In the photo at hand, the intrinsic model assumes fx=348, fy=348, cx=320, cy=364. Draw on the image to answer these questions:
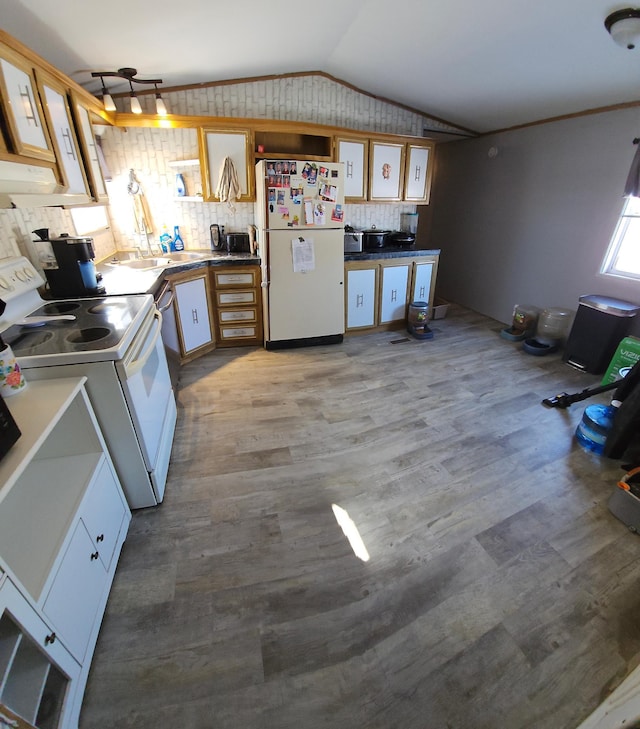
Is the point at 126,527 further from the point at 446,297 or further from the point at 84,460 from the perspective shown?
the point at 446,297

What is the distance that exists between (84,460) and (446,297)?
512 cm

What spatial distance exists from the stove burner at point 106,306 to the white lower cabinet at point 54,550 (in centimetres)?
61

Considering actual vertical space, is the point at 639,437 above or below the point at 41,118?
below

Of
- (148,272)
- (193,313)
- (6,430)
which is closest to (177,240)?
(193,313)

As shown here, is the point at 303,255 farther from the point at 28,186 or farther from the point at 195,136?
the point at 28,186

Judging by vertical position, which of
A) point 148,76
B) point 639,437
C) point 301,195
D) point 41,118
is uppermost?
point 148,76

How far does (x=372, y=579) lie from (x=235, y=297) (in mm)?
2701

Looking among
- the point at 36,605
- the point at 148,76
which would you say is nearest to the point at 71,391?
the point at 36,605

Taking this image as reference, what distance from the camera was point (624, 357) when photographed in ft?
8.87

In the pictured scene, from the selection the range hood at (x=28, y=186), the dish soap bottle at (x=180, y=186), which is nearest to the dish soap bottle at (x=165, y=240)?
the dish soap bottle at (x=180, y=186)

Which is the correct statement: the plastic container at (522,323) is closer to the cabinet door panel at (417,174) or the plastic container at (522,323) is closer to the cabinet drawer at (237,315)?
the cabinet door panel at (417,174)

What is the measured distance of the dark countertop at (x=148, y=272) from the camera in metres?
2.23

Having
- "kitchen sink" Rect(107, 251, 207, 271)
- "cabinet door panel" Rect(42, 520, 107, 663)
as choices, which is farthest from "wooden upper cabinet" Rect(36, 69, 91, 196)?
"cabinet door panel" Rect(42, 520, 107, 663)

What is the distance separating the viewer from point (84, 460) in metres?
1.44
